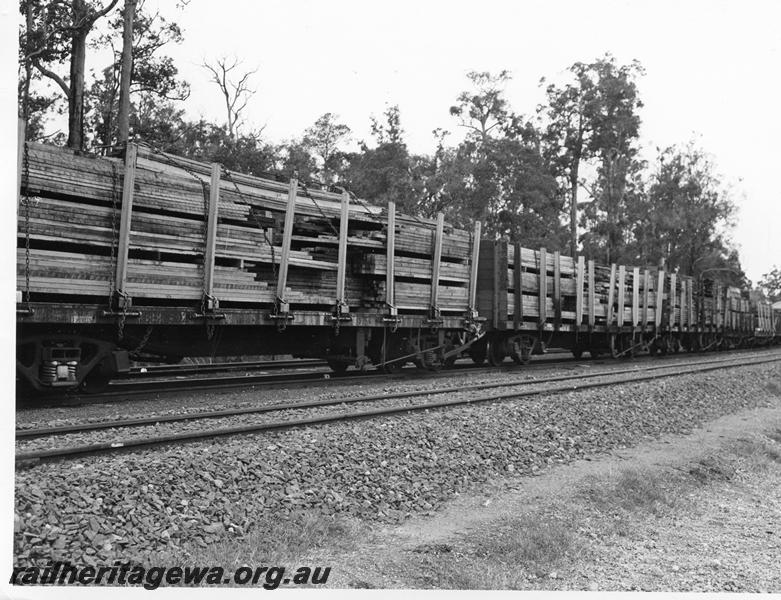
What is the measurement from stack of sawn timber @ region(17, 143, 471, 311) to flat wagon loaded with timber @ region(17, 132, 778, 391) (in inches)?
0.7

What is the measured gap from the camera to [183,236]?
27.0ft

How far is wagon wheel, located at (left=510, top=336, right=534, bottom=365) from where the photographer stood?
1573 cm

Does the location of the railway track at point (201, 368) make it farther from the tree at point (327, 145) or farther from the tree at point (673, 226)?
the tree at point (673, 226)

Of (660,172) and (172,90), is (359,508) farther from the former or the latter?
(660,172)

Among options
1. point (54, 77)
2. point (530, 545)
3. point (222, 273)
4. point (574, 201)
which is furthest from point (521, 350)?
point (574, 201)

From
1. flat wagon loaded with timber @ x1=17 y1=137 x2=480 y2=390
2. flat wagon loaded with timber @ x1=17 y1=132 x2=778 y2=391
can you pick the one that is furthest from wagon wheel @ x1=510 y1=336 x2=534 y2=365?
flat wagon loaded with timber @ x1=17 y1=137 x2=480 y2=390

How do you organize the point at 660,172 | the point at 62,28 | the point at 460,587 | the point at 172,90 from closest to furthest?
the point at 460,587 < the point at 62,28 < the point at 172,90 < the point at 660,172

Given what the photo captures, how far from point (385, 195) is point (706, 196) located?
13530 millimetres

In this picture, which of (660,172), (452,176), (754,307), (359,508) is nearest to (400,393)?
(359,508)

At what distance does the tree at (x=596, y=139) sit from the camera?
54.3 feet

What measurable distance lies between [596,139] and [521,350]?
10.7 meters

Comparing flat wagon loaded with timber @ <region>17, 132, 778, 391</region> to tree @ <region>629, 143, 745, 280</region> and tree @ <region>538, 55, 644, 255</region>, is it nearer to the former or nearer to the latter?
tree @ <region>538, 55, 644, 255</region>

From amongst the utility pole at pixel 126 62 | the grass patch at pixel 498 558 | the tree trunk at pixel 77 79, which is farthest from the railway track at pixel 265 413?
the utility pole at pixel 126 62

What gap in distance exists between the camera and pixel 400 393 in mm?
9305
